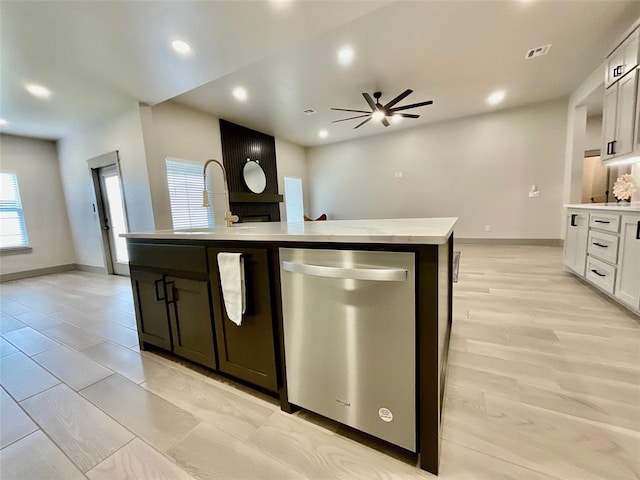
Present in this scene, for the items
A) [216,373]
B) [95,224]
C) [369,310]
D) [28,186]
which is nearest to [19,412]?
[216,373]

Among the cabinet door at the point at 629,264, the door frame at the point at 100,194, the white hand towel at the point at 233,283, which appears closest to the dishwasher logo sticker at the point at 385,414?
the white hand towel at the point at 233,283

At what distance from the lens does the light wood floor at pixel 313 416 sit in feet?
3.35

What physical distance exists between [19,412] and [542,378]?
2.88 meters

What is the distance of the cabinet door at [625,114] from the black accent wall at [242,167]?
542cm

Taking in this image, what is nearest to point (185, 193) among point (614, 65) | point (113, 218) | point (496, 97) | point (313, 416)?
point (113, 218)

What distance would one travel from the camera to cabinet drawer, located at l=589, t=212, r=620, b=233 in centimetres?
233

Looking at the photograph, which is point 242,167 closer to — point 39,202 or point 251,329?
point 39,202

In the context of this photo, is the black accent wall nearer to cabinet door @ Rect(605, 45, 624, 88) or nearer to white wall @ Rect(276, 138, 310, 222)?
white wall @ Rect(276, 138, 310, 222)

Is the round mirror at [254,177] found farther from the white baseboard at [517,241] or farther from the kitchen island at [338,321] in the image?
the white baseboard at [517,241]

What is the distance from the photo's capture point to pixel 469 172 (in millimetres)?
5684

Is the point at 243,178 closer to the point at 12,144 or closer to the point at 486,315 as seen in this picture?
the point at 12,144

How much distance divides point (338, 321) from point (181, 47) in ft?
9.77

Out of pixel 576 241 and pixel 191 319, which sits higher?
pixel 576 241

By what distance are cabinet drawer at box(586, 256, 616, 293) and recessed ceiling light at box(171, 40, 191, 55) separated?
447 centimetres
